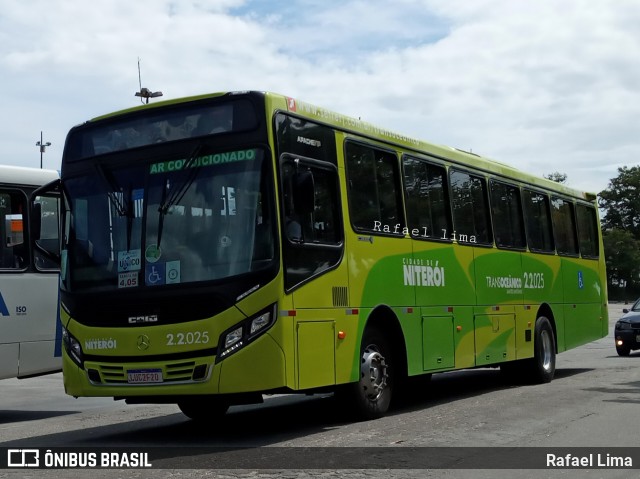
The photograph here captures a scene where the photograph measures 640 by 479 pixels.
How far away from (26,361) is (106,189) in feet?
13.9

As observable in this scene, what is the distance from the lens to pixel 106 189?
10.1m

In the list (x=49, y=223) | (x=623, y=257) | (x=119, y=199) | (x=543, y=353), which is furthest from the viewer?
(x=623, y=257)

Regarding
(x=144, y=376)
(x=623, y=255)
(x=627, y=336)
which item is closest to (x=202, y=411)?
(x=144, y=376)

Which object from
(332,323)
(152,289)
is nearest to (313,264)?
(332,323)

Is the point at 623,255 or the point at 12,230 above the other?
the point at 623,255

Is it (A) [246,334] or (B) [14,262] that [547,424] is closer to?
(A) [246,334]

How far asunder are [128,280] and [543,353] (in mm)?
9238

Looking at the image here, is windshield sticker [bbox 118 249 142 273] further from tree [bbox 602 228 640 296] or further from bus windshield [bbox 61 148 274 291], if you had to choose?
tree [bbox 602 228 640 296]

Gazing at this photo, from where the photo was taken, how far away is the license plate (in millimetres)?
9422

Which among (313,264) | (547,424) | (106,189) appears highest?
(106,189)

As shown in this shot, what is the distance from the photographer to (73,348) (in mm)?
10148

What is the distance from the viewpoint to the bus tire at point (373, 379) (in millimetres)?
10742

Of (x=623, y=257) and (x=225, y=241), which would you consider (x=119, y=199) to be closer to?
(x=225, y=241)

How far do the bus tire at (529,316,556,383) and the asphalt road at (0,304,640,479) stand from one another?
33 centimetres
